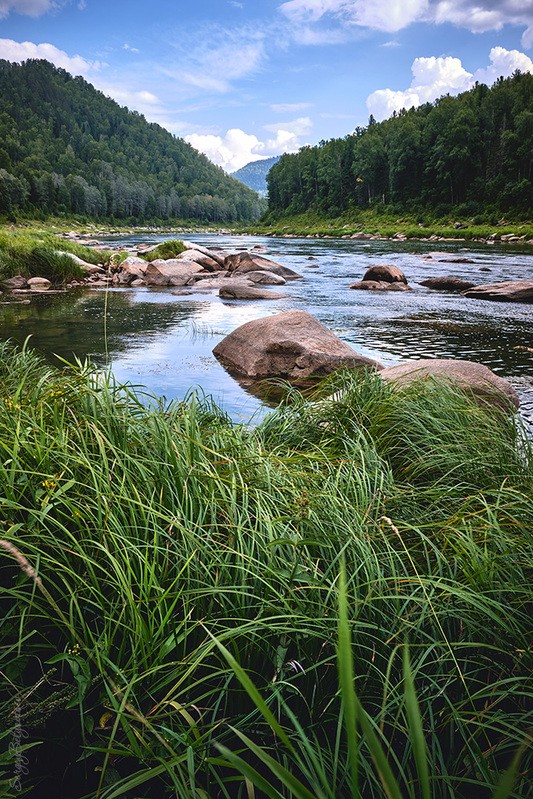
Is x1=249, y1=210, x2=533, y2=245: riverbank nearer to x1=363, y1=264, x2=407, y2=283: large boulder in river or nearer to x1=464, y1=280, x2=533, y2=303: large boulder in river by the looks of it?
x1=363, y1=264, x2=407, y2=283: large boulder in river

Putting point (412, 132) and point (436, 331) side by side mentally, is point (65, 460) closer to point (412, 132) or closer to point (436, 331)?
point (436, 331)

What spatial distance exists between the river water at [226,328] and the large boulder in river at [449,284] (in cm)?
45

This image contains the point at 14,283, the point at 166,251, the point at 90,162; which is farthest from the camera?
the point at 90,162

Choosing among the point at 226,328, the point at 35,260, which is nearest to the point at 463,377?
the point at 226,328

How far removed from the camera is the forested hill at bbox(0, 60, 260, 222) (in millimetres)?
102125

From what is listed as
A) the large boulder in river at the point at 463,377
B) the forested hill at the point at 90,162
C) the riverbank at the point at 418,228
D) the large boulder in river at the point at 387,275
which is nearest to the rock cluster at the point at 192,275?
the large boulder in river at the point at 387,275

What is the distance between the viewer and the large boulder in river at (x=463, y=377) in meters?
4.47

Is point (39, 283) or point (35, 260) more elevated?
point (35, 260)

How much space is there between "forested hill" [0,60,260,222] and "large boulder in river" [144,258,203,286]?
65564 mm

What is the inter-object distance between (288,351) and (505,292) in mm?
9373

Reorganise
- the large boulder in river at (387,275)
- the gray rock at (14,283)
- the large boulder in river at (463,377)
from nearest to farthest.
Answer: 1. the large boulder in river at (463,377)
2. the gray rock at (14,283)
3. the large boulder in river at (387,275)

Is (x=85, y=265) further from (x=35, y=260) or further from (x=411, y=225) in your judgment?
(x=411, y=225)

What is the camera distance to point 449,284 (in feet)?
53.4

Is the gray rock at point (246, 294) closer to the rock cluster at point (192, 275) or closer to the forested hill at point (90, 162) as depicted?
the rock cluster at point (192, 275)
